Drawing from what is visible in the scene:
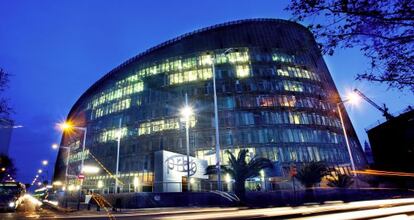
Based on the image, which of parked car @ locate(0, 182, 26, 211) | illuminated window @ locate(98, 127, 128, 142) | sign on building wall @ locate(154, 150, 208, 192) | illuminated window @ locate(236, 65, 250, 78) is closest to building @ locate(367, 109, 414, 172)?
illuminated window @ locate(236, 65, 250, 78)


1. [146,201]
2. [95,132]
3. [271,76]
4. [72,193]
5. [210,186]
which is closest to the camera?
[146,201]

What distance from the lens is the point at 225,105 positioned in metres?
51.8

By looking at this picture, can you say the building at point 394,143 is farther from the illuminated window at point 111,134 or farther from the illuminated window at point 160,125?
the illuminated window at point 111,134

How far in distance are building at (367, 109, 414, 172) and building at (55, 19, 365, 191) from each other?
387 centimetres

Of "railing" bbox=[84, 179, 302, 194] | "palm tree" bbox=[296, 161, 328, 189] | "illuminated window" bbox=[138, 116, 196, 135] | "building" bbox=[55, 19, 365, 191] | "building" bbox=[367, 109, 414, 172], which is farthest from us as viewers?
"illuminated window" bbox=[138, 116, 196, 135]

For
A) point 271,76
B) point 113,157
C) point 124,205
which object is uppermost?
point 271,76

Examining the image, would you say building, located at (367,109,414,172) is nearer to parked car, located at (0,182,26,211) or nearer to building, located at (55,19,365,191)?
building, located at (55,19,365,191)

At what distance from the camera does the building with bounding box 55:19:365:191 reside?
48.7 metres

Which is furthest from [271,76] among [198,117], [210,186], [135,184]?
[135,184]

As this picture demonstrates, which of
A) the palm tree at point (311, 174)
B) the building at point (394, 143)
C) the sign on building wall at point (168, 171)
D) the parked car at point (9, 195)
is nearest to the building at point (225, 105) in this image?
the building at point (394, 143)

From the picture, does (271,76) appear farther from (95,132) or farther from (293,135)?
(95,132)

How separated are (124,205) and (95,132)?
46.7 meters

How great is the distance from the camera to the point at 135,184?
48625mm

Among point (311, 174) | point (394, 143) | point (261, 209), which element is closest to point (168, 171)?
point (311, 174)
